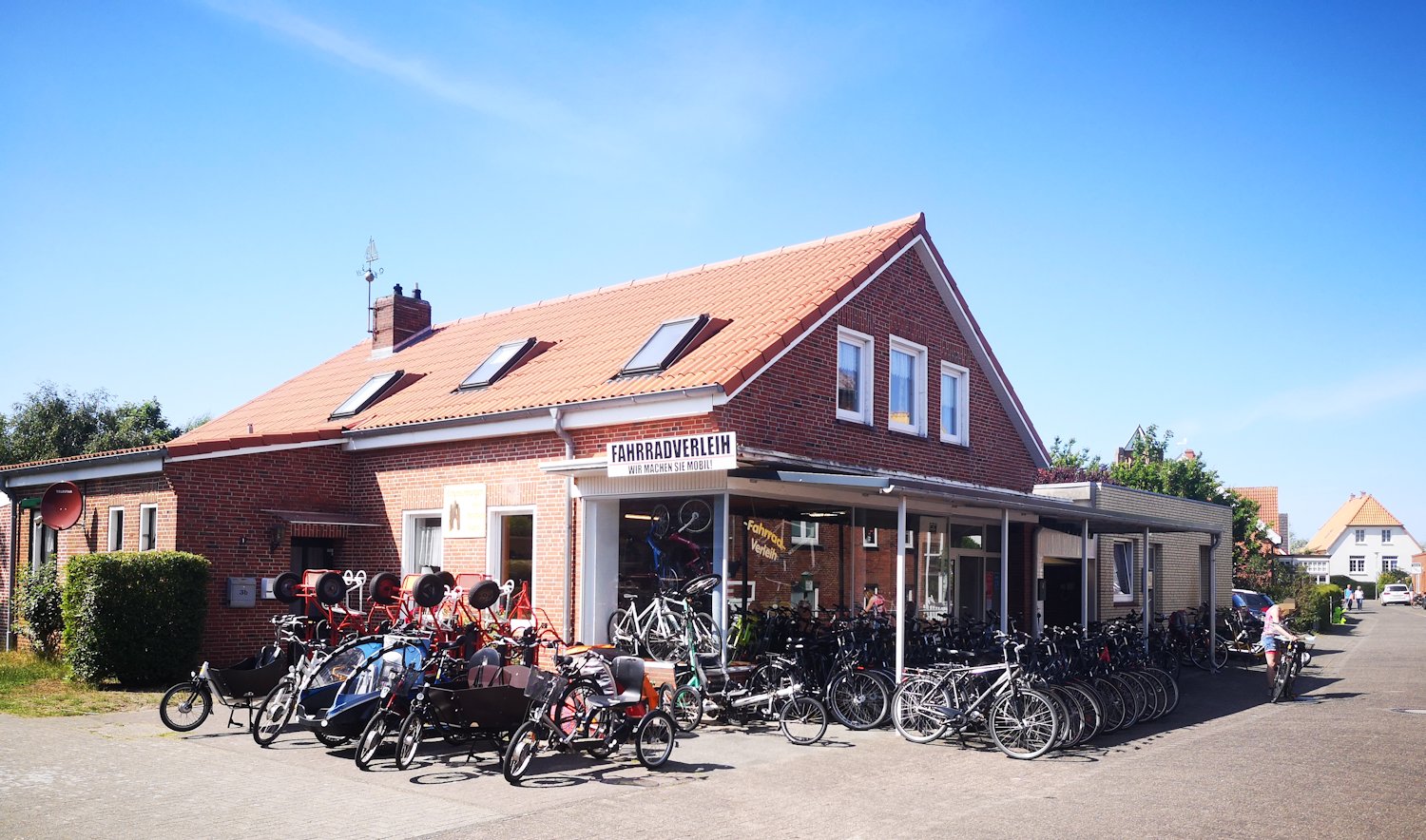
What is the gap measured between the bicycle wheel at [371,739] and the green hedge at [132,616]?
6.00 m

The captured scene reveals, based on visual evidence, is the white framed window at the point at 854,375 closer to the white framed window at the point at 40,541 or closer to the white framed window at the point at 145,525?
the white framed window at the point at 145,525

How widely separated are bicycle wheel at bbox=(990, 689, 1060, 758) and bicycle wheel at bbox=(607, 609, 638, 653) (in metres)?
4.71

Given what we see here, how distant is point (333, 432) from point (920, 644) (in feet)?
30.7

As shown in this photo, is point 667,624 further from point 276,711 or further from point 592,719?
point 276,711

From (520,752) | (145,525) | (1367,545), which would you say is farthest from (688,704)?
(1367,545)

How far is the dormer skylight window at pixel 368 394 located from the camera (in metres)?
19.0

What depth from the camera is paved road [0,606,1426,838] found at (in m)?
7.91

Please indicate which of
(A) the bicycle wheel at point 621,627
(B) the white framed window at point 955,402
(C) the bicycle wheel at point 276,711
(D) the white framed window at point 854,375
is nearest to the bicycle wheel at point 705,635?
(A) the bicycle wheel at point 621,627

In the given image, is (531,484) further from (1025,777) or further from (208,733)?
(1025,777)

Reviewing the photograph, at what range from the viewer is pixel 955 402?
18.9 meters

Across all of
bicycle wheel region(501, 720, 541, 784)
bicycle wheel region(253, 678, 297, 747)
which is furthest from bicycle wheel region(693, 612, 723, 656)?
bicycle wheel region(253, 678, 297, 747)

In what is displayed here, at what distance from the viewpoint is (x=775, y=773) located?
987 centimetres

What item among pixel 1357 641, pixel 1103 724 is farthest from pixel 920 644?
pixel 1357 641

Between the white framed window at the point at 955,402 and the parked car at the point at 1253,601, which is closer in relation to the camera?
the white framed window at the point at 955,402
